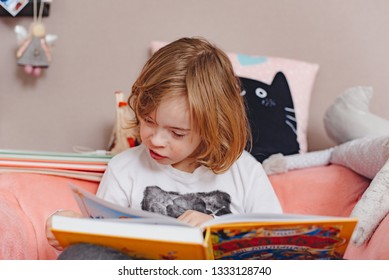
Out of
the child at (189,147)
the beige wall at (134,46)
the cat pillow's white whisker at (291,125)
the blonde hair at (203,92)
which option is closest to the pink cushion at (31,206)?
the child at (189,147)

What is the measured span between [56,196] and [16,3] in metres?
0.74

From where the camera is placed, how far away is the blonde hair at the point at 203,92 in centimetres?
116

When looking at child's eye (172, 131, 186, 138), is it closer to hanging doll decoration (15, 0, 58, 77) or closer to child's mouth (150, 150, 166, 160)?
child's mouth (150, 150, 166, 160)

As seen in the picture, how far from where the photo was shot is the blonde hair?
1.16 m

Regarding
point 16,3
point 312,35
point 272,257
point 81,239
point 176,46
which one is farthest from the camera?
point 312,35

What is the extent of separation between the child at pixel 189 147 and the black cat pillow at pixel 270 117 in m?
0.30

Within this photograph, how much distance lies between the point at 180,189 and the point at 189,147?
0.13m

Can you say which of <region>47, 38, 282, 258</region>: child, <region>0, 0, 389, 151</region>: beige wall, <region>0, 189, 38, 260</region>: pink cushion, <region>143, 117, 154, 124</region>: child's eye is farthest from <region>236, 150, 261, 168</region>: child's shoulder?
<region>0, 0, 389, 151</region>: beige wall

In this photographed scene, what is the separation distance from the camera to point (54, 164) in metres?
1.51

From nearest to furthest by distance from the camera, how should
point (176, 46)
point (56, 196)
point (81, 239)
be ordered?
point (81, 239) < point (176, 46) < point (56, 196)

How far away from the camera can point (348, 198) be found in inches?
60.1
